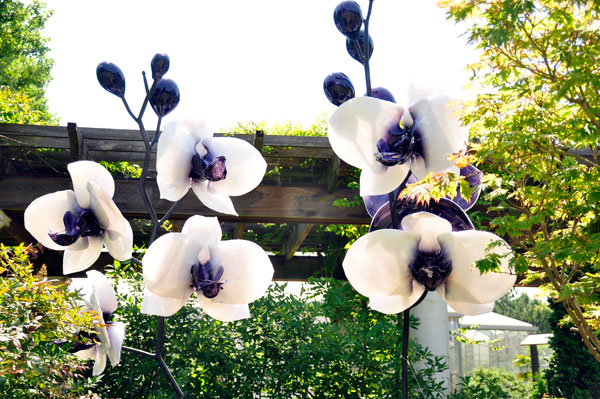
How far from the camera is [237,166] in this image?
1122mm

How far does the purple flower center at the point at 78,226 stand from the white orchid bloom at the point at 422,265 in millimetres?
490

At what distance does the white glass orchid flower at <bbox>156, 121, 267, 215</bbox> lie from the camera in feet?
3.43

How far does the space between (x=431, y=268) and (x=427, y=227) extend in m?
0.06

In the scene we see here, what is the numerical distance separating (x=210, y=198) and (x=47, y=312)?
2.16 ft

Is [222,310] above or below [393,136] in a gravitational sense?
below

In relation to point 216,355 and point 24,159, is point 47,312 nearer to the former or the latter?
point 216,355

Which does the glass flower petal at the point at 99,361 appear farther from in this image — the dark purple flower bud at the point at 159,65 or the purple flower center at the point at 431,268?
the purple flower center at the point at 431,268

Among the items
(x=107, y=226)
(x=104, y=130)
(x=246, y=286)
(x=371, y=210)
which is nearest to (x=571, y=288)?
(x=371, y=210)

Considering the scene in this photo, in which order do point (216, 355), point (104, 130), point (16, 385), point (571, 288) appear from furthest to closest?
point (104, 130) < point (216, 355) < point (571, 288) < point (16, 385)

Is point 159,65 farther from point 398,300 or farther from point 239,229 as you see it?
point 239,229

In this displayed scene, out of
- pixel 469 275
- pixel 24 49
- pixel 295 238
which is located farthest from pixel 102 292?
pixel 24 49

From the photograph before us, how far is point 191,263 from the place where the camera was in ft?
3.24

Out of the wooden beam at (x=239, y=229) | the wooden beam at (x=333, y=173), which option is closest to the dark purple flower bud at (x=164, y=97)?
the wooden beam at (x=333, y=173)

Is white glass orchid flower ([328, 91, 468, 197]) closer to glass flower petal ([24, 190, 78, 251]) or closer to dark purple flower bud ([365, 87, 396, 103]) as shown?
dark purple flower bud ([365, 87, 396, 103])
